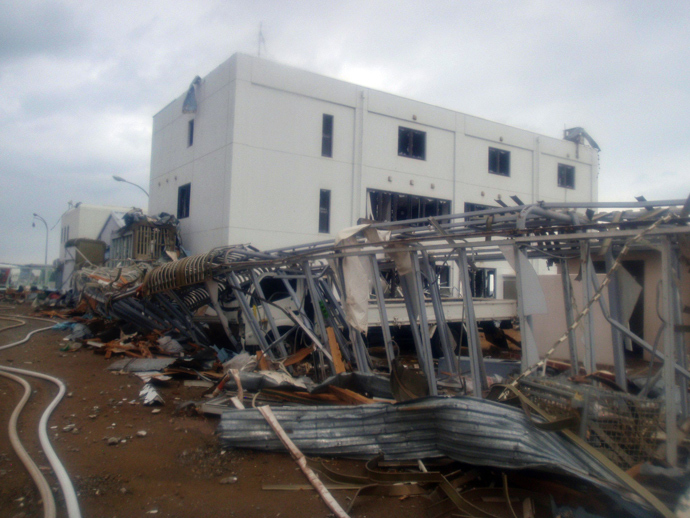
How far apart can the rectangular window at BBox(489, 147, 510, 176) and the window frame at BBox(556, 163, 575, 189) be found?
2.97 meters

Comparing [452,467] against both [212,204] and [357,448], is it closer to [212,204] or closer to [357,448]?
[357,448]

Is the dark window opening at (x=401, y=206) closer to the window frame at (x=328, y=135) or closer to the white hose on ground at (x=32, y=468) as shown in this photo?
the window frame at (x=328, y=135)

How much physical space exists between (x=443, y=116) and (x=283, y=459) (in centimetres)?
1689

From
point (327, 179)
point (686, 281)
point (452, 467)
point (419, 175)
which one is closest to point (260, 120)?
point (327, 179)

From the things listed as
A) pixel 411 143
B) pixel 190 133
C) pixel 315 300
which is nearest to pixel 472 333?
pixel 315 300

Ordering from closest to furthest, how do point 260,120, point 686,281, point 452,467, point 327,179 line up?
point 452,467 → point 686,281 → point 260,120 → point 327,179

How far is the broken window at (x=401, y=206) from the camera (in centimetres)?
1814

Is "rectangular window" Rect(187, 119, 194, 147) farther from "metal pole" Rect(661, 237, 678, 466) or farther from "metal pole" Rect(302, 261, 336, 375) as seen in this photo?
"metal pole" Rect(661, 237, 678, 466)

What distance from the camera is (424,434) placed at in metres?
4.31

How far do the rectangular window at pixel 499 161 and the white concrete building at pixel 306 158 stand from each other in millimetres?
45

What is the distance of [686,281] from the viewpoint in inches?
425

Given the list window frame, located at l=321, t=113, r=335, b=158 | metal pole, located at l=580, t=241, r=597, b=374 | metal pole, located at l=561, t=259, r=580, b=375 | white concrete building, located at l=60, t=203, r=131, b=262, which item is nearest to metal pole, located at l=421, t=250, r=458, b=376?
metal pole, located at l=561, t=259, r=580, b=375

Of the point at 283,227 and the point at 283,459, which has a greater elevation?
the point at 283,227

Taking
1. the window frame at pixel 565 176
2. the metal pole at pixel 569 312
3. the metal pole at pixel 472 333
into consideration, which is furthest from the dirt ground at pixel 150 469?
the window frame at pixel 565 176
